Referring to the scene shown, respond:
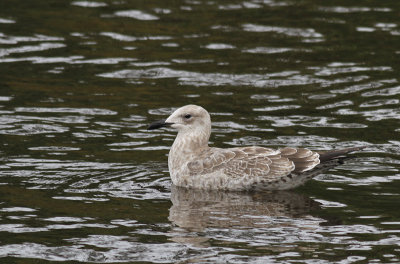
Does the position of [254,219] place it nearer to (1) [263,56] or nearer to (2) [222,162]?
(2) [222,162]

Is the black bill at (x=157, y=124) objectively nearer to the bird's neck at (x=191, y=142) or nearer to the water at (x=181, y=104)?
the bird's neck at (x=191, y=142)

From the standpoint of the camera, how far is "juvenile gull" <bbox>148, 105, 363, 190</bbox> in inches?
480

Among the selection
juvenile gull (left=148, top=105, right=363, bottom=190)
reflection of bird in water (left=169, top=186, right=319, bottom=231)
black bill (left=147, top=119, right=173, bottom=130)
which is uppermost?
black bill (left=147, top=119, right=173, bottom=130)

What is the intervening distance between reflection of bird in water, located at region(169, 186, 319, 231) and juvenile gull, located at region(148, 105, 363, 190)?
127 millimetres

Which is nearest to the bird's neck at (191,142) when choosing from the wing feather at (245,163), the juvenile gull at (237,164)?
the juvenile gull at (237,164)

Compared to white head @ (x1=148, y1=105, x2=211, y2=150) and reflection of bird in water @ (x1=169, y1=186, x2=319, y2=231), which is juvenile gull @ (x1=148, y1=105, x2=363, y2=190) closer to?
white head @ (x1=148, y1=105, x2=211, y2=150)

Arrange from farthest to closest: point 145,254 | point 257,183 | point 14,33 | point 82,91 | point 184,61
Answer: point 14,33, point 184,61, point 82,91, point 257,183, point 145,254

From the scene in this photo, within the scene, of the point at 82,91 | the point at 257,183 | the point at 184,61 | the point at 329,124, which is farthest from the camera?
the point at 184,61

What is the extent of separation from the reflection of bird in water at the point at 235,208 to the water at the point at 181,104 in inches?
1.0

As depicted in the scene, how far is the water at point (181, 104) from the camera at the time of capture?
33.7 feet

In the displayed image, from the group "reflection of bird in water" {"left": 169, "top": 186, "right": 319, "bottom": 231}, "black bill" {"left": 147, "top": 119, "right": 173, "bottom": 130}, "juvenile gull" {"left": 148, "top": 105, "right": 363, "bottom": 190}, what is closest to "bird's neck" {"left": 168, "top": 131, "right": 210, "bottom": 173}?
"juvenile gull" {"left": 148, "top": 105, "right": 363, "bottom": 190}

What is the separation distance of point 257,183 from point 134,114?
4.07 m

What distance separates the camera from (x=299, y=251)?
9781 millimetres

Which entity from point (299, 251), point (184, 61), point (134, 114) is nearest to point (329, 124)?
point (134, 114)
